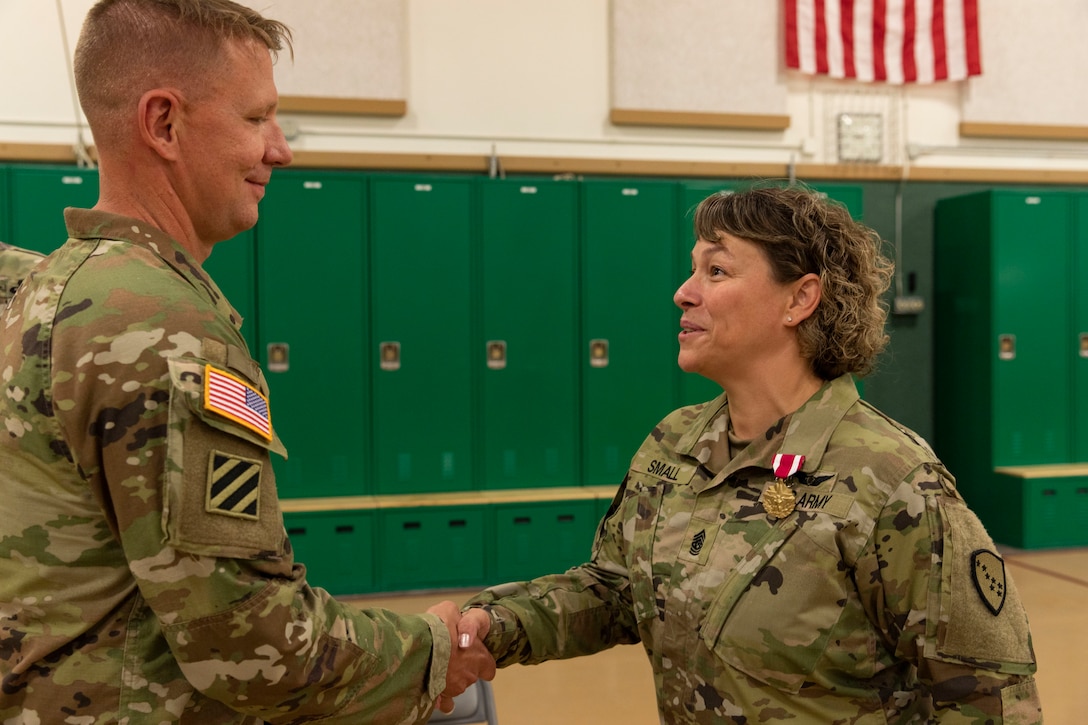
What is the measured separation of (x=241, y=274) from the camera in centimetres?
A: 484

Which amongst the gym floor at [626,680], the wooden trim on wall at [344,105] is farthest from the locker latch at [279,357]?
the wooden trim on wall at [344,105]

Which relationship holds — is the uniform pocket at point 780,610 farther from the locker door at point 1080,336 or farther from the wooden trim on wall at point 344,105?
the locker door at point 1080,336

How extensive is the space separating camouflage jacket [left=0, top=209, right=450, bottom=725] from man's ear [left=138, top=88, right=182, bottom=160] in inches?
5.0

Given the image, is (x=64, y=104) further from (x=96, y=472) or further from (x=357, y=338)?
(x=96, y=472)

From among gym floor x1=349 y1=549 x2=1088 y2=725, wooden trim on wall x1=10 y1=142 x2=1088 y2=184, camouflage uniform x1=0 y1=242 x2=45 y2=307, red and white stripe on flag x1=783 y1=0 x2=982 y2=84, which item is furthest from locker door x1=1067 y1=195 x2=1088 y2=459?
camouflage uniform x1=0 y1=242 x2=45 y2=307

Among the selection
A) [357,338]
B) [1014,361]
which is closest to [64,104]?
[357,338]

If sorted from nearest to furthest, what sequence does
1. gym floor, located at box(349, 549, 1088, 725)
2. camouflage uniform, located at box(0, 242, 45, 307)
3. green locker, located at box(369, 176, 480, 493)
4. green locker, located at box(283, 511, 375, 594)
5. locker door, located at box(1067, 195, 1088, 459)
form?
camouflage uniform, located at box(0, 242, 45, 307)
gym floor, located at box(349, 549, 1088, 725)
green locker, located at box(283, 511, 375, 594)
green locker, located at box(369, 176, 480, 493)
locker door, located at box(1067, 195, 1088, 459)

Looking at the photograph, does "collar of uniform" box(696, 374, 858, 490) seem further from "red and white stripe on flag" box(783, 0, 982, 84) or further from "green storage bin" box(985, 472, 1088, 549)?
"red and white stripe on flag" box(783, 0, 982, 84)

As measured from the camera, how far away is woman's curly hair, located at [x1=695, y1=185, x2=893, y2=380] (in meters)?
1.64

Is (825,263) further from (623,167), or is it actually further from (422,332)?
(623,167)

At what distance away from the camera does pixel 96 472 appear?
3.54 feet

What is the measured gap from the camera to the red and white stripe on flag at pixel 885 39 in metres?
6.04

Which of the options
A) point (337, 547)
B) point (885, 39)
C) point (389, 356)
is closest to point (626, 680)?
point (337, 547)

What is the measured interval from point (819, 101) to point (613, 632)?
205 inches
